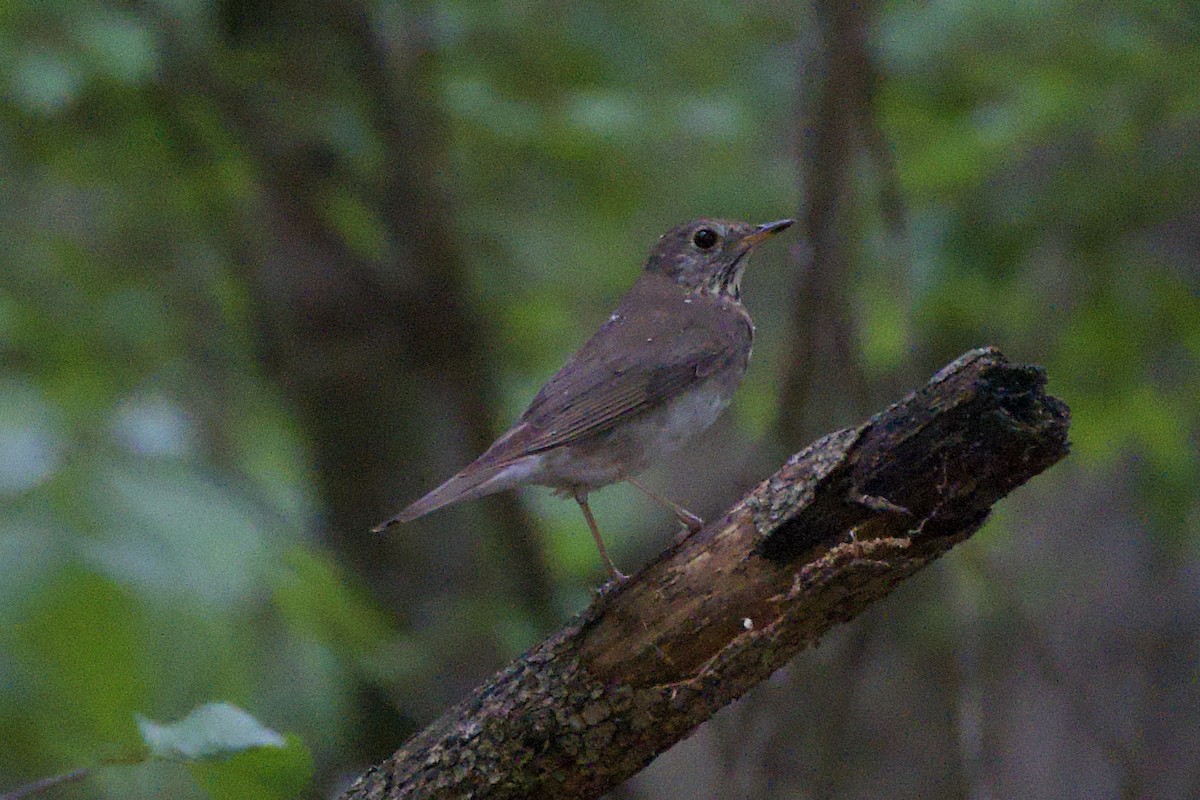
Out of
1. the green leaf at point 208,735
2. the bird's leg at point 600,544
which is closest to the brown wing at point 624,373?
the bird's leg at point 600,544

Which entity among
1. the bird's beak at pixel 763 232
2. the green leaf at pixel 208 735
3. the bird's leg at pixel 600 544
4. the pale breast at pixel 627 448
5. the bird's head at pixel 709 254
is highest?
the bird's head at pixel 709 254

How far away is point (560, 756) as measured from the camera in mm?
2971

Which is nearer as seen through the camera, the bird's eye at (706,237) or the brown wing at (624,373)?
the brown wing at (624,373)

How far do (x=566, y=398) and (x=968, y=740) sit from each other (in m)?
2.21

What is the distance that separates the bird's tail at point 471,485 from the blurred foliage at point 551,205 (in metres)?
0.38

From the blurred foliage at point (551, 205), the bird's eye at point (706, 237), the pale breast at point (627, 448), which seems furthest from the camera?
the blurred foliage at point (551, 205)

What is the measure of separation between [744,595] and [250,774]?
1119 millimetres

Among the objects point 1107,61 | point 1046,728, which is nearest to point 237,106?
point 1107,61

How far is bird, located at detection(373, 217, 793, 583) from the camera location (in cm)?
391

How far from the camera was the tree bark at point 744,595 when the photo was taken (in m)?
2.66

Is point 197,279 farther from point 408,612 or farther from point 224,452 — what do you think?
point 408,612

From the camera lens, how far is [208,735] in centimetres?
249

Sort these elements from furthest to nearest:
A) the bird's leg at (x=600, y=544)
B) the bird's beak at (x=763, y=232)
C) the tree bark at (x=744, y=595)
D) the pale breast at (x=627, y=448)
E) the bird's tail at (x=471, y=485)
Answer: the bird's beak at (x=763, y=232) < the pale breast at (x=627, y=448) < the bird's tail at (x=471, y=485) < the bird's leg at (x=600, y=544) < the tree bark at (x=744, y=595)

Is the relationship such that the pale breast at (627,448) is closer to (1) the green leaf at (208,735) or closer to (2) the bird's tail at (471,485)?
(2) the bird's tail at (471,485)
